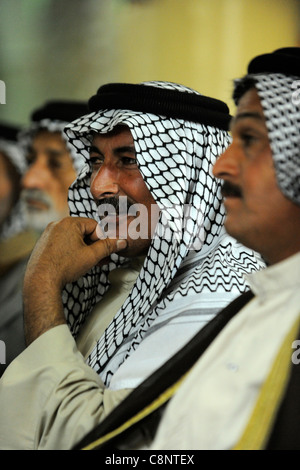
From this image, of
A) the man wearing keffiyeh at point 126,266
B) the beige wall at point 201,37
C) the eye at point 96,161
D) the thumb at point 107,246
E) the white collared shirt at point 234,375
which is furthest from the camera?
the beige wall at point 201,37

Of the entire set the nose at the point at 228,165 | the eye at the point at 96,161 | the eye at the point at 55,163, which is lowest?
the eye at the point at 55,163

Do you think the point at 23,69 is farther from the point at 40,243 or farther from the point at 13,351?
the point at 40,243

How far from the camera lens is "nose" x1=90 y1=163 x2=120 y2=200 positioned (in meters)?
1.87

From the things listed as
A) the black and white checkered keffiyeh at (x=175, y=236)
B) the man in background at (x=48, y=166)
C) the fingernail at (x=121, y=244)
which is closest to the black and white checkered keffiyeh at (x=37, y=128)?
the man in background at (x=48, y=166)

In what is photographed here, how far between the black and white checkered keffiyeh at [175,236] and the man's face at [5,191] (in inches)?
54.1

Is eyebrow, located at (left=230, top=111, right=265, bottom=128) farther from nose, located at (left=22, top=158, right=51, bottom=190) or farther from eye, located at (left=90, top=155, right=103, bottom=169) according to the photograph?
nose, located at (left=22, top=158, right=51, bottom=190)

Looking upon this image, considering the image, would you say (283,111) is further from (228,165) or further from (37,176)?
(37,176)

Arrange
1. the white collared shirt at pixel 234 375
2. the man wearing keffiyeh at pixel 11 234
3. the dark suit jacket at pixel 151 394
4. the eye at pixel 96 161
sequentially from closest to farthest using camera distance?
1. the white collared shirt at pixel 234 375
2. the dark suit jacket at pixel 151 394
3. the eye at pixel 96 161
4. the man wearing keffiyeh at pixel 11 234

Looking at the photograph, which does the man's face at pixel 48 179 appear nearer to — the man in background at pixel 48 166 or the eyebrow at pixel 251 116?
the man in background at pixel 48 166

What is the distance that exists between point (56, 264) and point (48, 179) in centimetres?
144

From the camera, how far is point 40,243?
1.81 metres

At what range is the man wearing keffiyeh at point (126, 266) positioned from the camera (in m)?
1.53

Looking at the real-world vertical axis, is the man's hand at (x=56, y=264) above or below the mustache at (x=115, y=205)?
below

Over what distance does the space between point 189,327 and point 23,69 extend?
229 centimetres
